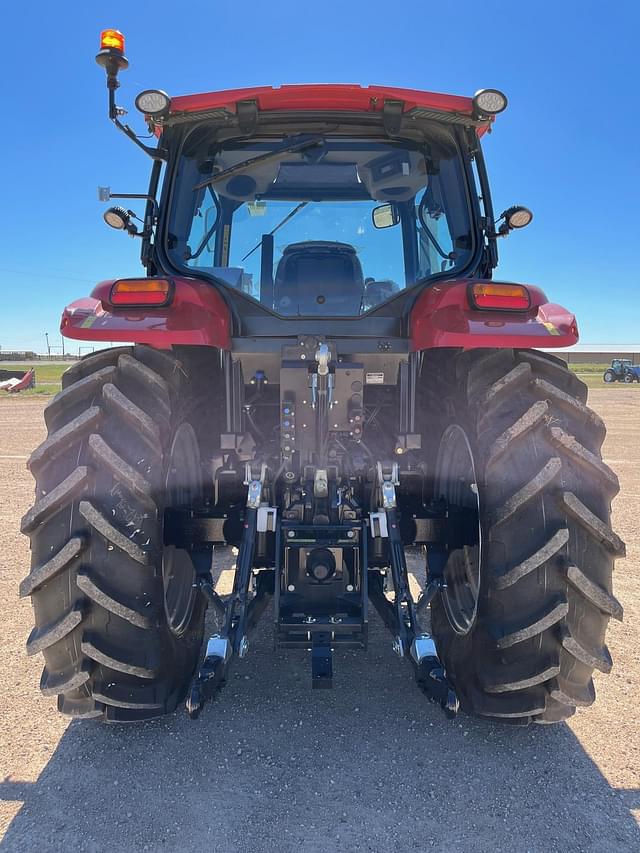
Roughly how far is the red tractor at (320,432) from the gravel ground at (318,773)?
0.21 meters

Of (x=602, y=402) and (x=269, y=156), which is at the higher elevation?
(x=269, y=156)

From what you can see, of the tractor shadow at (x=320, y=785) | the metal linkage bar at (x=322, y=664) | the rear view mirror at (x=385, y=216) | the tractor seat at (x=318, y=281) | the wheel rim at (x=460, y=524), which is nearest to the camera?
the tractor shadow at (x=320, y=785)

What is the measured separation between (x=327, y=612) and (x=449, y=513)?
2.05ft

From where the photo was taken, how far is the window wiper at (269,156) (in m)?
2.46

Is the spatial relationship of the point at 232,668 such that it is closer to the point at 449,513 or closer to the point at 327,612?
the point at 327,612

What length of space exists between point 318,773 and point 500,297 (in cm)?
183

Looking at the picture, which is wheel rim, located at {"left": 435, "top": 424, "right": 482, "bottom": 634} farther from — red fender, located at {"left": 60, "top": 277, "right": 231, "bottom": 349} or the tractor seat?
red fender, located at {"left": 60, "top": 277, "right": 231, "bottom": 349}

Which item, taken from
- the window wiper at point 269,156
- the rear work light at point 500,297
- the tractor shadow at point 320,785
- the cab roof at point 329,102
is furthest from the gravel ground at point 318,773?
the cab roof at point 329,102

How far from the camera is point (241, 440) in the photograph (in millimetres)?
2555

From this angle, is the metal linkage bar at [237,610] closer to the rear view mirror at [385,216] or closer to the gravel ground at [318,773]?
the gravel ground at [318,773]

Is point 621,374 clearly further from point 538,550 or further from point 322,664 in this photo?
point 322,664

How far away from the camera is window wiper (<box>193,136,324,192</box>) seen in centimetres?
246

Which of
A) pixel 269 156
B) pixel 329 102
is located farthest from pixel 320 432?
pixel 329 102

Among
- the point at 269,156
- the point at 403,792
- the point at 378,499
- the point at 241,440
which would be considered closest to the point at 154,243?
the point at 269,156
